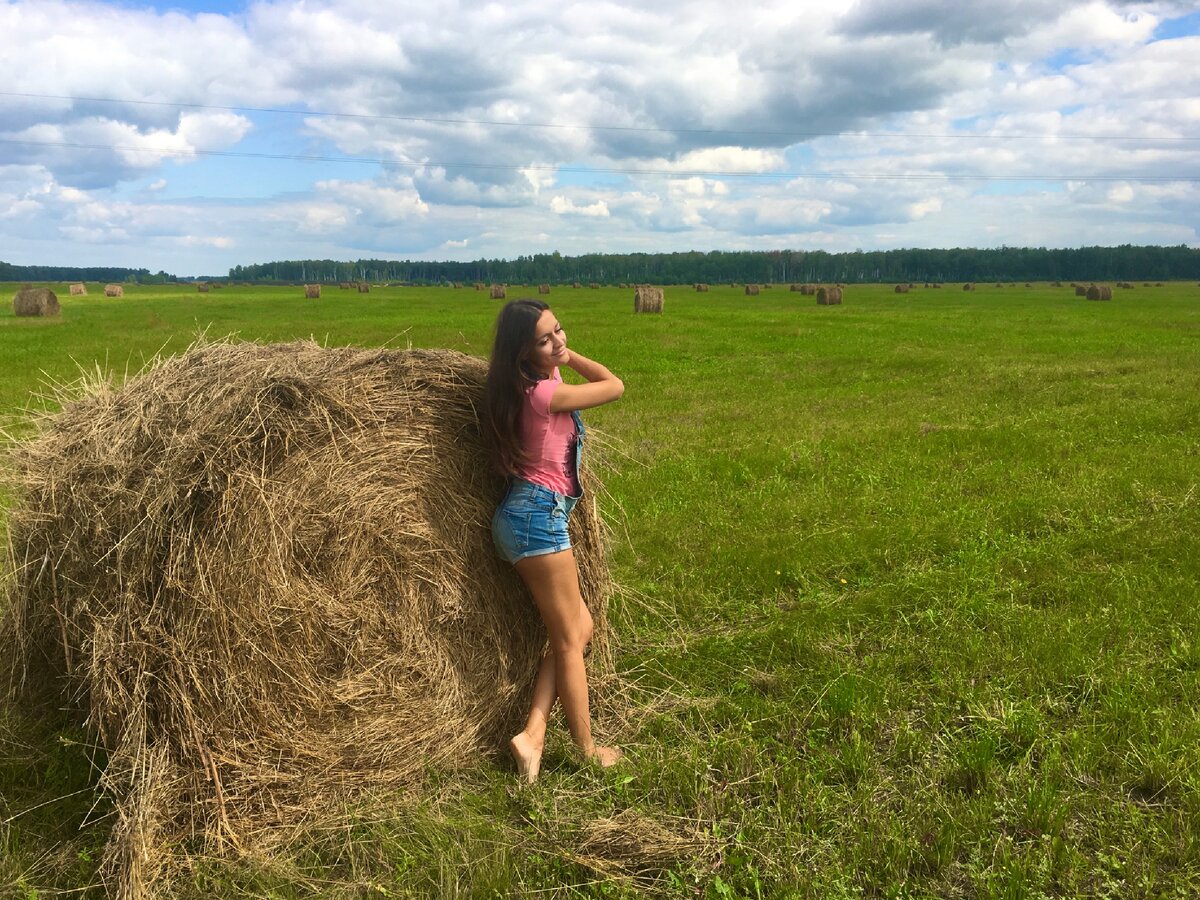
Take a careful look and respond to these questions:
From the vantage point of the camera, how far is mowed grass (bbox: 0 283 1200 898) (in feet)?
11.8

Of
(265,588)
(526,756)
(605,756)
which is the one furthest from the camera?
(605,756)

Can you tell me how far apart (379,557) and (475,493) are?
66 cm

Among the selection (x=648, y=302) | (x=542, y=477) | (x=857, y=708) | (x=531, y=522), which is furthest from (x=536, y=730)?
(x=648, y=302)

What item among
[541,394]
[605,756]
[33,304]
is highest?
[33,304]

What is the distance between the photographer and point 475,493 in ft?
15.6

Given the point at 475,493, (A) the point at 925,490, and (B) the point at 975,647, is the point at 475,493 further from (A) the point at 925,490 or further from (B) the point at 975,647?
(A) the point at 925,490

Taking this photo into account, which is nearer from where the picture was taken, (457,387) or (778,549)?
(457,387)

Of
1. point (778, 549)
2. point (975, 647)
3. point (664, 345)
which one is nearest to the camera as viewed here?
point (975, 647)

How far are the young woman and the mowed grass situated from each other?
318 millimetres

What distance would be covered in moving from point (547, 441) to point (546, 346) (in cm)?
49

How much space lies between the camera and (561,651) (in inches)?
175

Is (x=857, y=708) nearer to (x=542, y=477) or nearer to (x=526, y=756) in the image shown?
(x=526, y=756)

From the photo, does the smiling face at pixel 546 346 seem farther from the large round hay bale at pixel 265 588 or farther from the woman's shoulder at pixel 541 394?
the large round hay bale at pixel 265 588

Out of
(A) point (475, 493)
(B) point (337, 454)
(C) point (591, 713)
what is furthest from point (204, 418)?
(C) point (591, 713)
